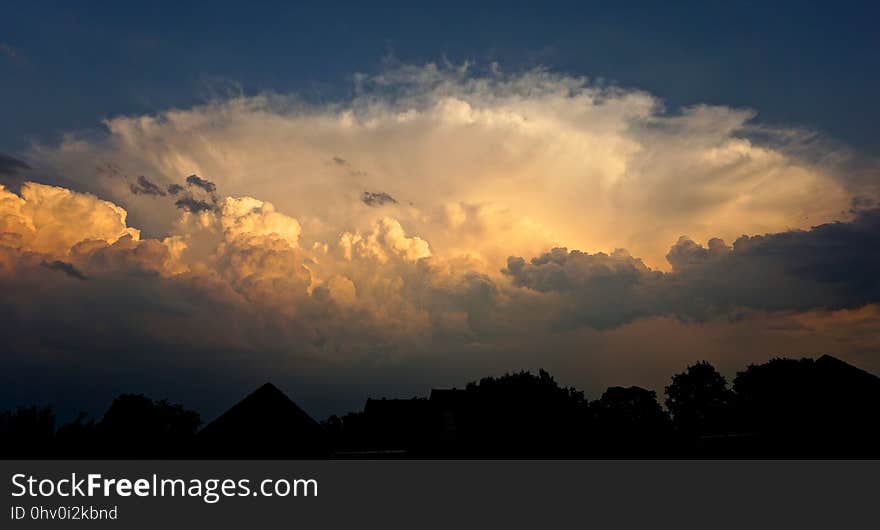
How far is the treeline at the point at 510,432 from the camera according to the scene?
1411 inches

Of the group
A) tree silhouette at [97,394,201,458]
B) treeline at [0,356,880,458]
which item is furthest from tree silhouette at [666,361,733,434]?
tree silhouette at [97,394,201,458]

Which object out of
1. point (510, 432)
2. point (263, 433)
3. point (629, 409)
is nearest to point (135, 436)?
point (263, 433)

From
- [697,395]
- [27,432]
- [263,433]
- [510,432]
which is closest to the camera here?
[263,433]

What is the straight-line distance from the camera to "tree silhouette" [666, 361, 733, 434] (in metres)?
108

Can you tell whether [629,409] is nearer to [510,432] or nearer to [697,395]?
[697,395]

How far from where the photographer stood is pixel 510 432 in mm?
53562

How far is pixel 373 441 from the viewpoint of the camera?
67.0 m

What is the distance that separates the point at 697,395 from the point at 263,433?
3787 inches

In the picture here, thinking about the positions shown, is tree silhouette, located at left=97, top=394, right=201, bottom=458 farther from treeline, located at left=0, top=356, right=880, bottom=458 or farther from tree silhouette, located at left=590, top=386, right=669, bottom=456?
tree silhouette, located at left=590, top=386, right=669, bottom=456

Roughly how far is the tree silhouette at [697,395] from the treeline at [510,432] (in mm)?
21590
